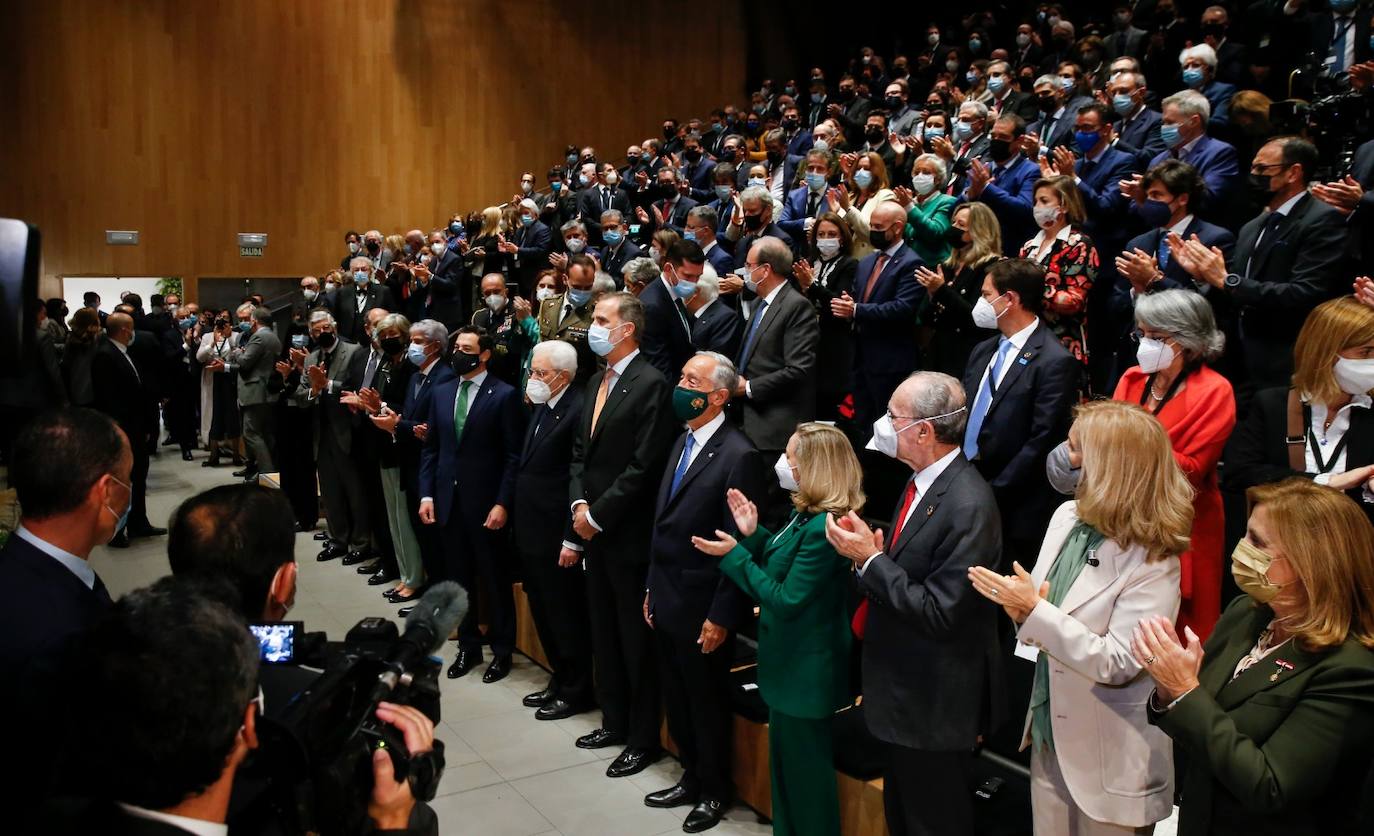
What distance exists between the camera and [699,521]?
390 centimetres

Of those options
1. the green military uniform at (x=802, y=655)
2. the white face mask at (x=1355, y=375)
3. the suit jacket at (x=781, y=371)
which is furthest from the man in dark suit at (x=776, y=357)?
the white face mask at (x=1355, y=375)

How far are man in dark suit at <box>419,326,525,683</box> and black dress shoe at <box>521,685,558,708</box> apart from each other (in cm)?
39

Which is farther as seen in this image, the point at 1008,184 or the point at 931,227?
the point at 1008,184

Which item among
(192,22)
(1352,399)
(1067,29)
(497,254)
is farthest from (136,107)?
(1352,399)

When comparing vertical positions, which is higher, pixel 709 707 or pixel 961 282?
pixel 961 282

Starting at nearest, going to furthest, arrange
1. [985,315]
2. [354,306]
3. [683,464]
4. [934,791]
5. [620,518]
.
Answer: [934,791] → [683,464] → [985,315] → [620,518] → [354,306]

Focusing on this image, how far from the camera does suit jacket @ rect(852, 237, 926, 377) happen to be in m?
5.04

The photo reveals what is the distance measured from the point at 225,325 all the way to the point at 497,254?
148 inches

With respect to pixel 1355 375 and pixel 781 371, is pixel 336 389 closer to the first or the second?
pixel 781 371

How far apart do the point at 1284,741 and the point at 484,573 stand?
4.21 metres

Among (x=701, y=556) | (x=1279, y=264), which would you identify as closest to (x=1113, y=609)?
(x=701, y=556)

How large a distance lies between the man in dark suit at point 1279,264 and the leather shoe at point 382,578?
5152mm

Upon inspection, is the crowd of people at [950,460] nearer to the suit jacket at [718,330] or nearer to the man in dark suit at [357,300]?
the suit jacket at [718,330]

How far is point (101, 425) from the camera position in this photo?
2.23 metres
